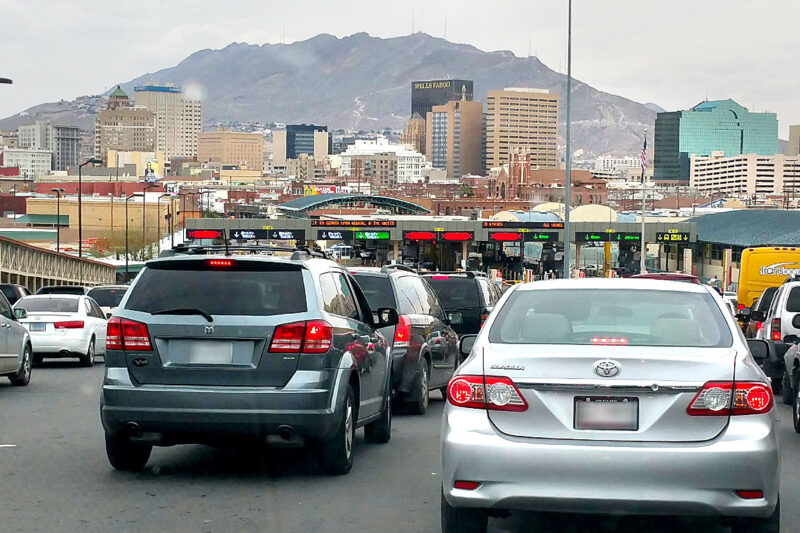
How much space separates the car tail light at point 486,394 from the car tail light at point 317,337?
270 centimetres

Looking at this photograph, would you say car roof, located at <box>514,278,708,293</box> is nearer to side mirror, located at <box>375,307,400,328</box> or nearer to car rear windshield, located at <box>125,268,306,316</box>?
car rear windshield, located at <box>125,268,306,316</box>

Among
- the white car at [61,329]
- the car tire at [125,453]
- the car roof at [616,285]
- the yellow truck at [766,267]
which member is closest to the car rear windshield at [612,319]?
the car roof at [616,285]

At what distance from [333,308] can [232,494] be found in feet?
6.03

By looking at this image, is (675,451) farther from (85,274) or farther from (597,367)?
(85,274)

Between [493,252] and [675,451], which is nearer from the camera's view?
[675,451]

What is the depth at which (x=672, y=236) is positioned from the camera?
80750 millimetres

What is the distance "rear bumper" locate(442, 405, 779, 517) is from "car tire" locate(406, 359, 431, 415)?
27.6ft

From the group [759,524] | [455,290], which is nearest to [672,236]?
[455,290]

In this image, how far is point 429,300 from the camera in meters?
18.1

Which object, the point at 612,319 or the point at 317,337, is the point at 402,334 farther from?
the point at 612,319

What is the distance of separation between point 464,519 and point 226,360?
9.90ft

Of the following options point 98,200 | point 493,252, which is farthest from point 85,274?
point 98,200

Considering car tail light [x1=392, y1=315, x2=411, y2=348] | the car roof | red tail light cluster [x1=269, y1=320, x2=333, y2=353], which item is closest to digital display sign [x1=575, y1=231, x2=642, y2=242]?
car tail light [x1=392, y1=315, x2=411, y2=348]

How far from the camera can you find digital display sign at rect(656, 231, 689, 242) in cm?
8050
